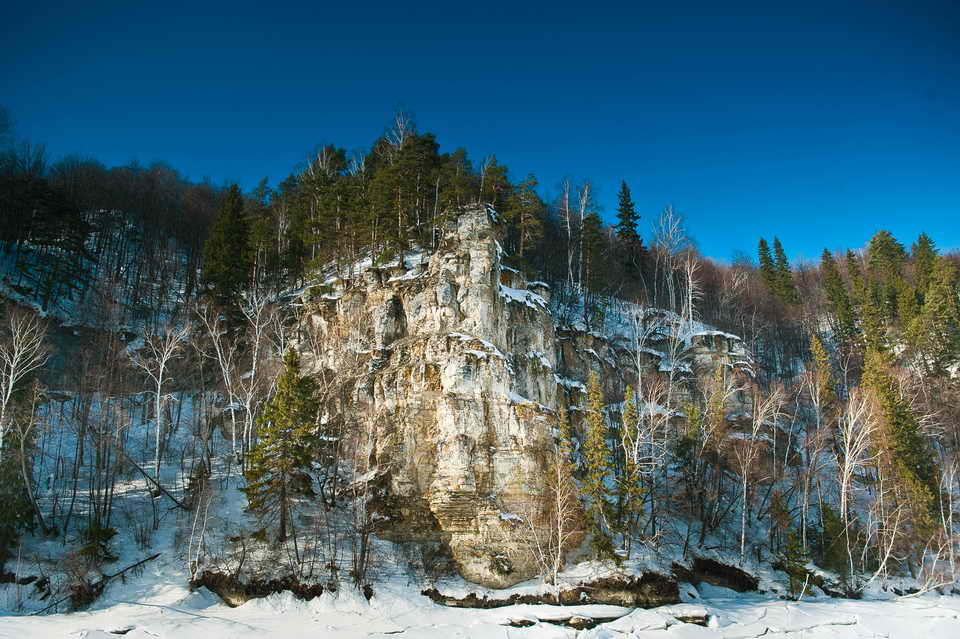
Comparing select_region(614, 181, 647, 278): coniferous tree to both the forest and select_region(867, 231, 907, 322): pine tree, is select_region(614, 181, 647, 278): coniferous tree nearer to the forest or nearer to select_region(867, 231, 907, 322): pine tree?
the forest

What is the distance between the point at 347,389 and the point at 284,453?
27.7 feet

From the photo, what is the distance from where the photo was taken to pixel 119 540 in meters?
25.7

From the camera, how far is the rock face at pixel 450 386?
29.2 meters

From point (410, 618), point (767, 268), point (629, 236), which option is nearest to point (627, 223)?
point (629, 236)

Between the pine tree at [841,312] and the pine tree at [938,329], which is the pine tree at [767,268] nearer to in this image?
the pine tree at [841,312]

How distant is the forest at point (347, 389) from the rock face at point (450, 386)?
1.55m

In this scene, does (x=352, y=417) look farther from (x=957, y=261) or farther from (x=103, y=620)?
(x=957, y=261)

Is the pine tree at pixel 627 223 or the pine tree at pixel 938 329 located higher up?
the pine tree at pixel 627 223

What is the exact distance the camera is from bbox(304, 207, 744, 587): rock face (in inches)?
1148

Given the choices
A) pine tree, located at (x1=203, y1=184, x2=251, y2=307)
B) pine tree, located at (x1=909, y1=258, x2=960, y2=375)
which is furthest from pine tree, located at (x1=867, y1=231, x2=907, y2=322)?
pine tree, located at (x1=203, y1=184, x2=251, y2=307)

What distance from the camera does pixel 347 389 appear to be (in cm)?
3512

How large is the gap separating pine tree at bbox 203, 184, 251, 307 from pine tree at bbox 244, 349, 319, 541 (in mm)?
17235

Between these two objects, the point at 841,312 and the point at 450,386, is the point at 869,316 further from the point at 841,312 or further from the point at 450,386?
the point at 450,386

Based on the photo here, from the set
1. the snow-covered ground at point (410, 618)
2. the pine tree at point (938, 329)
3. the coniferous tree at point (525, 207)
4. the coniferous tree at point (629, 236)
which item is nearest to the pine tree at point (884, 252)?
the pine tree at point (938, 329)
